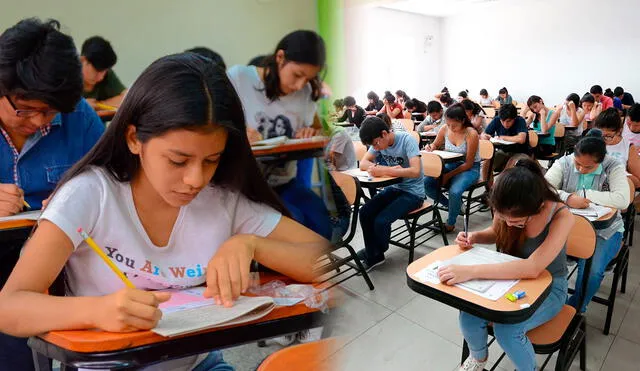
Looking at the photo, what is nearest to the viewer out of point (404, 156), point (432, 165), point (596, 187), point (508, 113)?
point (596, 187)

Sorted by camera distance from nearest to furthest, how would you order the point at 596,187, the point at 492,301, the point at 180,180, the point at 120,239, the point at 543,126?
the point at 180,180, the point at 120,239, the point at 492,301, the point at 596,187, the point at 543,126

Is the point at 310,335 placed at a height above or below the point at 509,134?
above

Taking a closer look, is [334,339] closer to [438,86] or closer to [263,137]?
[263,137]

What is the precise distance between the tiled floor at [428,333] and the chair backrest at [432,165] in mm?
1028

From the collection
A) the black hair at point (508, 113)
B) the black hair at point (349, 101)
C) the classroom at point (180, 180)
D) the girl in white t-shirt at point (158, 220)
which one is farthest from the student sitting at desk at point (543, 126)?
the black hair at point (349, 101)

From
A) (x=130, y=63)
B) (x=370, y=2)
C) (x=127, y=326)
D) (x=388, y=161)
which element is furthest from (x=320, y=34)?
(x=388, y=161)

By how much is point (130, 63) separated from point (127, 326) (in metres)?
0.30

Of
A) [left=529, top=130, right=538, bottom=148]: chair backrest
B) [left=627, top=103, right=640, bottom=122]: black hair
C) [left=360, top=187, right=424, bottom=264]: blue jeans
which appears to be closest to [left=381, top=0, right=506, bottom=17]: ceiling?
[left=529, top=130, right=538, bottom=148]: chair backrest

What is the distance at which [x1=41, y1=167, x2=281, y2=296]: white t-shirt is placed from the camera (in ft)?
1.91

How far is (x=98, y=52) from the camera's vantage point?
17.4 inches

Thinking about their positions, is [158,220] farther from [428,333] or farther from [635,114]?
[635,114]

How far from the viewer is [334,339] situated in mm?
533

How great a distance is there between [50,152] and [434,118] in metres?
4.86

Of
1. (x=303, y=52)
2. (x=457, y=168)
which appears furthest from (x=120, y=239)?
(x=457, y=168)
